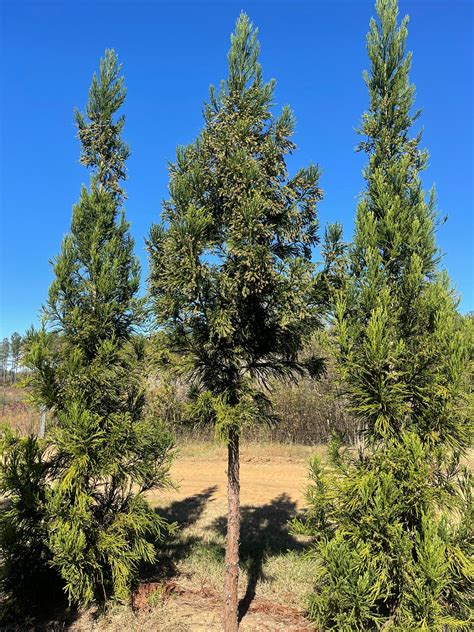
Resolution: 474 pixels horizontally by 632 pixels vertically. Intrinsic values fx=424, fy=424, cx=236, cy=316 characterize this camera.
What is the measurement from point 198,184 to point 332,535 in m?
4.21

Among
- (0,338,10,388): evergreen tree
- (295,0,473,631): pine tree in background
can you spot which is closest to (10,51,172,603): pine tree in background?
(295,0,473,631): pine tree in background

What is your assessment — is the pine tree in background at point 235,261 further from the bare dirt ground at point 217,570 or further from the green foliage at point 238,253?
the bare dirt ground at point 217,570

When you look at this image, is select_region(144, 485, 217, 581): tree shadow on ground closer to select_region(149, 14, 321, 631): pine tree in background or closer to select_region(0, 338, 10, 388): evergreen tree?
select_region(149, 14, 321, 631): pine tree in background

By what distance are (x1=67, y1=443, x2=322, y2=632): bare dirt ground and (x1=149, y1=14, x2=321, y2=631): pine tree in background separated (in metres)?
0.91

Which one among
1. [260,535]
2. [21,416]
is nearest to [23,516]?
[260,535]

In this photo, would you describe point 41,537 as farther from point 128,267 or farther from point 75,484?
point 128,267

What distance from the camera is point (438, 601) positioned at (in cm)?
417

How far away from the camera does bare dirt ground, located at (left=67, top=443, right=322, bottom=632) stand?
5.32 meters

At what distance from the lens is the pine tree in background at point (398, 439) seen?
4.08 metres

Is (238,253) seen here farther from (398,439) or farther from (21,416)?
(21,416)

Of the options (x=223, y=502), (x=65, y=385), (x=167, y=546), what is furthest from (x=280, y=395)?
(x=65, y=385)

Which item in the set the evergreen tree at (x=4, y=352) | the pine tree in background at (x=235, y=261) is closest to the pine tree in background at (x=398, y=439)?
the pine tree in background at (x=235, y=261)

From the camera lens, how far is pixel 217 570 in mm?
6934

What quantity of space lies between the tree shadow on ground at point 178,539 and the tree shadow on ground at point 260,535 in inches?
31.0
